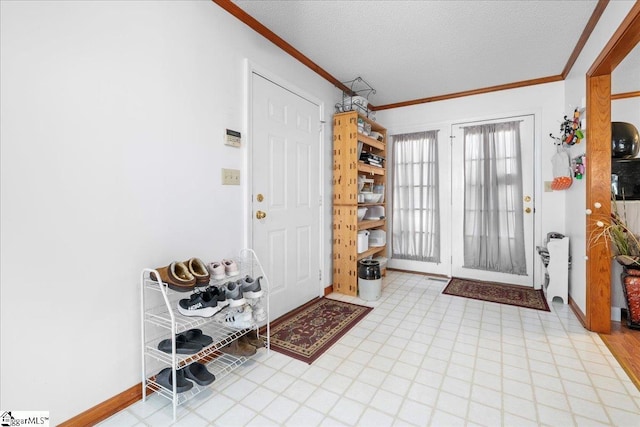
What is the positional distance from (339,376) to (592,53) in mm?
3001

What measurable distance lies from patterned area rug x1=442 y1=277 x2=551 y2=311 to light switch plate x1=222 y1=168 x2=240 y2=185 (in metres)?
2.58

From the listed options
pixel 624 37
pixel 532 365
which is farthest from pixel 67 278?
pixel 624 37

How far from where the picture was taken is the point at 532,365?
1.88 m

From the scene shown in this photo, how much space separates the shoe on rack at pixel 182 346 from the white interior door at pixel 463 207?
3.34 metres

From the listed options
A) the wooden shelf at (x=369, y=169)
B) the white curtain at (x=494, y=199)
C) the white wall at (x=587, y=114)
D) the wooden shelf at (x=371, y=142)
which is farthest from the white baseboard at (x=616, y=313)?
the wooden shelf at (x=371, y=142)

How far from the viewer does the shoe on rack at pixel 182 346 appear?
1565 mm

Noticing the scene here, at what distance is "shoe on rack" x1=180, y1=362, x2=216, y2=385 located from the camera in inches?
61.9

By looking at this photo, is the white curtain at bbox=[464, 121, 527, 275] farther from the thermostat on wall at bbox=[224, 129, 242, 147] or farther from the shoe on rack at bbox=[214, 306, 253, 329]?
the shoe on rack at bbox=[214, 306, 253, 329]

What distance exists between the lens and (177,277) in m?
1.49

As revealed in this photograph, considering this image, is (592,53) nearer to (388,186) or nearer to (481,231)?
(481,231)

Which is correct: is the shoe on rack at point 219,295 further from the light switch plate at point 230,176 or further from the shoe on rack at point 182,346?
the light switch plate at point 230,176

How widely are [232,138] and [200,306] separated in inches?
45.5

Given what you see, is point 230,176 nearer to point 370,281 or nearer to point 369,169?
point 370,281

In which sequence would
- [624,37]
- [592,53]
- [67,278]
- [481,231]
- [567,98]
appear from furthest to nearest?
[481,231] < [567,98] < [592,53] < [624,37] < [67,278]
